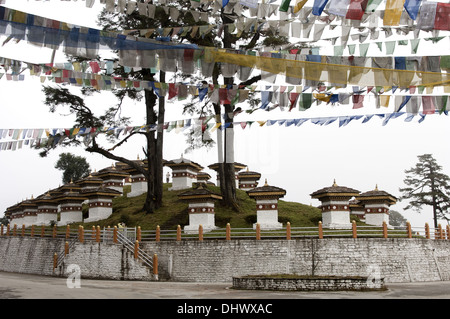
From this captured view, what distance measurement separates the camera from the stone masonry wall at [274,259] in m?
20.6

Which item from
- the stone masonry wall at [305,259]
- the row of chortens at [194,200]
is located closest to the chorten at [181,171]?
the row of chortens at [194,200]

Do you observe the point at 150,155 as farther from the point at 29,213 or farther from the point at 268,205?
the point at 29,213

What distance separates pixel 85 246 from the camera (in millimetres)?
24062

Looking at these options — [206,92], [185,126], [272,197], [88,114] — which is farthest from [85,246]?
[206,92]

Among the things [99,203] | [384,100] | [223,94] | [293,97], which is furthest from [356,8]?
[99,203]

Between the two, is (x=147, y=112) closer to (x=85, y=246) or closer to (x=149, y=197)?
(x=149, y=197)

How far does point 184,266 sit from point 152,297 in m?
8.38

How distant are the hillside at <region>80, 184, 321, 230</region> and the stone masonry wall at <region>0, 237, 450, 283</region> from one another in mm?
4063

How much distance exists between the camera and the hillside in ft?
86.4

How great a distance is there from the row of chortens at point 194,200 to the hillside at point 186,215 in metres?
1.14

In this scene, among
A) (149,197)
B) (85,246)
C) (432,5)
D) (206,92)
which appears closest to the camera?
(432,5)

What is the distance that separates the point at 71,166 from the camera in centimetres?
6275

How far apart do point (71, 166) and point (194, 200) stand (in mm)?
41867
